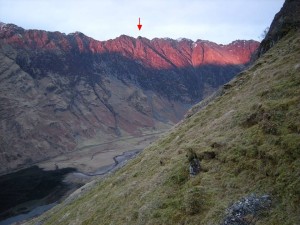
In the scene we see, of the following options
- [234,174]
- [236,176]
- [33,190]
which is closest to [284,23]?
[234,174]

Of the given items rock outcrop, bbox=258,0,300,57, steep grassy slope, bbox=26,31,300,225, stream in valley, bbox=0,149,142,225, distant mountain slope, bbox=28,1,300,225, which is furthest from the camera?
stream in valley, bbox=0,149,142,225

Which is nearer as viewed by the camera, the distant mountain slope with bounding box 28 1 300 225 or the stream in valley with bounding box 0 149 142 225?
the distant mountain slope with bounding box 28 1 300 225

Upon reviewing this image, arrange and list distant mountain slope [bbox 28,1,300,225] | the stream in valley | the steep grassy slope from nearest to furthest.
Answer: distant mountain slope [bbox 28,1,300,225] < the steep grassy slope < the stream in valley

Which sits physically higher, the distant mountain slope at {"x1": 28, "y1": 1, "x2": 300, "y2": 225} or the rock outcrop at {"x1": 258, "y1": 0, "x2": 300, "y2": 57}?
the rock outcrop at {"x1": 258, "y1": 0, "x2": 300, "y2": 57}

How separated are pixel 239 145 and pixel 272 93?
19.5 ft

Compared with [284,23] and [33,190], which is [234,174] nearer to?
[284,23]

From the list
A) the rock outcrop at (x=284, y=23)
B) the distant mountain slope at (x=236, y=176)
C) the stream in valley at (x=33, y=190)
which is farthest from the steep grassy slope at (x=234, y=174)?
the stream in valley at (x=33, y=190)

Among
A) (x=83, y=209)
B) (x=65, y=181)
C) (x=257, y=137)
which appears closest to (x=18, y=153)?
(x=65, y=181)

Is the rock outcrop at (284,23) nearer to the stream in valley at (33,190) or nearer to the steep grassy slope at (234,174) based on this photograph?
the steep grassy slope at (234,174)

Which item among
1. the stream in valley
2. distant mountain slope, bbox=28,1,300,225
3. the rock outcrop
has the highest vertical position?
the rock outcrop

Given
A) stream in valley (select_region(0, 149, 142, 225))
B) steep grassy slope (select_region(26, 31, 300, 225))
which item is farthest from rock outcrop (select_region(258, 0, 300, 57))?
Result: stream in valley (select_region(0, 149, 142, 225))

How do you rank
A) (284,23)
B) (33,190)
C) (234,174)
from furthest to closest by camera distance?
(33,190), (284,23), (234,174)

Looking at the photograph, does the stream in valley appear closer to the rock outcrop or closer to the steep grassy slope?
the rock outcrop

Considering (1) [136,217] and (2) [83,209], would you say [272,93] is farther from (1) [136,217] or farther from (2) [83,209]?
(2) [83,209]
